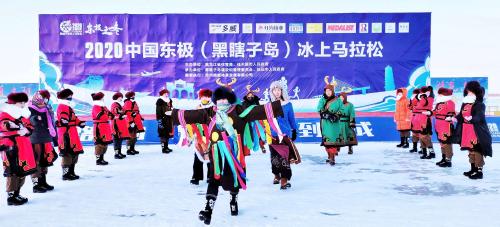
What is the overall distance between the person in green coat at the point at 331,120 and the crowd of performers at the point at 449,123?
180 cm

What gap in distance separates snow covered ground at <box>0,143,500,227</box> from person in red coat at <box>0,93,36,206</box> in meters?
0.28

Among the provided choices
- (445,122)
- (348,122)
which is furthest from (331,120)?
(445,122)

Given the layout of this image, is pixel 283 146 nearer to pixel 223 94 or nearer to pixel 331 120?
pixel 223 94

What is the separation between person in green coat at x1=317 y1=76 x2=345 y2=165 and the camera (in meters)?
8.03

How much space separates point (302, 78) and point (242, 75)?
1.69 meters

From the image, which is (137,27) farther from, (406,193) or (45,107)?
(406,193)

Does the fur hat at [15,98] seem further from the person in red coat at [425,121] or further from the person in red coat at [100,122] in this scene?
the person in red coat at [425,121]

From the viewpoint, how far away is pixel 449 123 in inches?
307

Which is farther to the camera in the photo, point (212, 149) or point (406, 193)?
point (406, 193)

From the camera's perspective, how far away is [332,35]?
470 inches

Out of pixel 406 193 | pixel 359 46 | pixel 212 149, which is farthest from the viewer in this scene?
pixel 359 46

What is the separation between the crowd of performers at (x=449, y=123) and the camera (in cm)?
650

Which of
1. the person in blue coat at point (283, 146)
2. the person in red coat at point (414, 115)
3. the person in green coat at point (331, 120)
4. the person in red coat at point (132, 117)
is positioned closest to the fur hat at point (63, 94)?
the person in red coat at point (132, 117)

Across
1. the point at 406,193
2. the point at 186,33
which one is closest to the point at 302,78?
the point at 186,33
